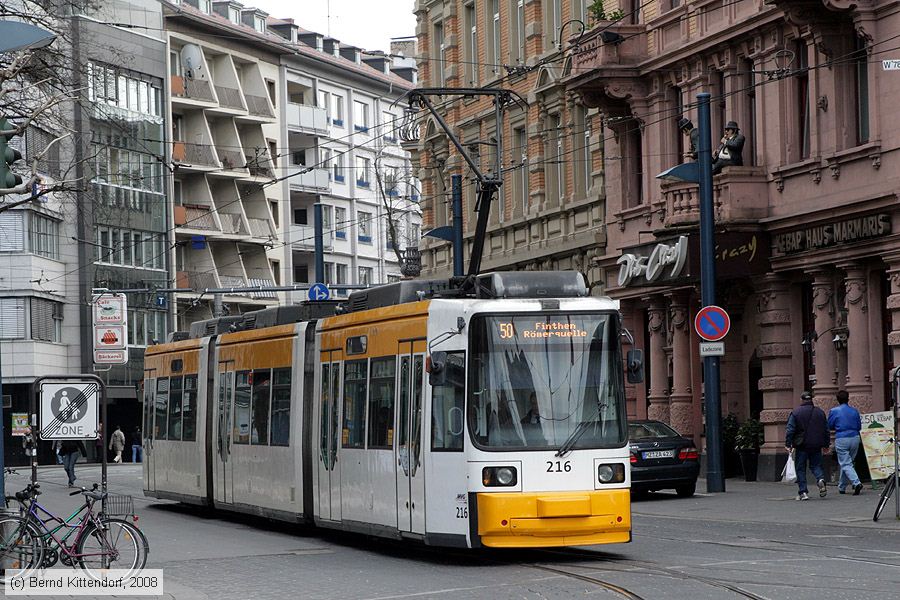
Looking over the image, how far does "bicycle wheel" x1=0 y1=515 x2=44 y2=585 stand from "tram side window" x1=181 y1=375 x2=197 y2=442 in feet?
37.1

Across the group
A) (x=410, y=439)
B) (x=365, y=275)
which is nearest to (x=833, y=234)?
(x=410, y=439)

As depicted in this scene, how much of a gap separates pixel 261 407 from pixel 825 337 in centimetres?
1267

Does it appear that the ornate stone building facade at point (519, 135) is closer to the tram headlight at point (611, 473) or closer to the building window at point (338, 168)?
the tram headlight at point (611, 473)

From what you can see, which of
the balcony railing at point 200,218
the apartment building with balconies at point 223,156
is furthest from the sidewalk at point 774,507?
the balcony railing at point 200,218

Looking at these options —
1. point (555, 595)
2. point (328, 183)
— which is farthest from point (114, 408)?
point (555, 595)

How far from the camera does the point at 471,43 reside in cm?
5122

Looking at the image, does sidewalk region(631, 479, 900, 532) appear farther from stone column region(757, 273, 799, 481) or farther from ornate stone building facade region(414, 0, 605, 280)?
ornate stone building facade region(414, 0, 605, 280)

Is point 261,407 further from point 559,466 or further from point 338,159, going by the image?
point 338,159

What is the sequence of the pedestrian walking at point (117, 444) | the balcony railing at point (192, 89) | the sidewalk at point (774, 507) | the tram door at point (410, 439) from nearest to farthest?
the tram door at point (410, 439) → the sidewalk at point (774, 507) → the pedestrian walking at point (117, 444) → the balcony railing at point (192, 89)

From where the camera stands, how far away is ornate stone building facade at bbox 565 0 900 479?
30922 mm

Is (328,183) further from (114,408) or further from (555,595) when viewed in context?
(555,595)

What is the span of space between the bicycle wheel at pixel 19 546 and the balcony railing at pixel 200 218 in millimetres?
66640

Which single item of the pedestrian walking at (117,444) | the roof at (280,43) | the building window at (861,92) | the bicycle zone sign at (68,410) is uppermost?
the roof at (280,43)

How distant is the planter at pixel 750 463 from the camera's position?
3441 centimetres
